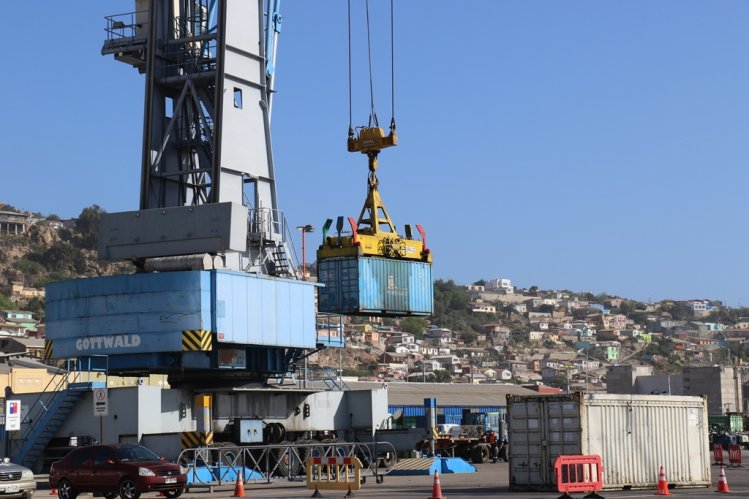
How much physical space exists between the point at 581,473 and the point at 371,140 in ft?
109

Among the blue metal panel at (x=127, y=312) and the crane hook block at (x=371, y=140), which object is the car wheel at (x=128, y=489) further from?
the crane hook block at (x=371, y=140)

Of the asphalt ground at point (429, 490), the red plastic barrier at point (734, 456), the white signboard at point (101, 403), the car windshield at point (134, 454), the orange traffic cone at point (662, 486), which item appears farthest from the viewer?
the red plastic barrier at point (734, 456)

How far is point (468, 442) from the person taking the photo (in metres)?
54.9

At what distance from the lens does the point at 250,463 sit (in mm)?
41875

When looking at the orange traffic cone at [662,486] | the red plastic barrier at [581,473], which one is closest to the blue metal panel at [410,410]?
the orange traffic cone at [662,486]

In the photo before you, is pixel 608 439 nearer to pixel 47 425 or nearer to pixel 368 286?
pixel 47 425

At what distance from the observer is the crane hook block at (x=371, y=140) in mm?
58250

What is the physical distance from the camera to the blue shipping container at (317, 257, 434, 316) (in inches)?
2195

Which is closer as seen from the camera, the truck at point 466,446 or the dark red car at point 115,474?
the dark red car at point 115,474

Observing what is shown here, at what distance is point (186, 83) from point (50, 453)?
49.7 feet

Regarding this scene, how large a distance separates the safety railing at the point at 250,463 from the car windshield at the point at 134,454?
333 cm

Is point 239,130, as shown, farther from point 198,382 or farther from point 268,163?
point 198,382

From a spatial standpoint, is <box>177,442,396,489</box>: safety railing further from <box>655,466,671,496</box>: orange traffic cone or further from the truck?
<box>655,466,671,496</box>: orange traffic cone

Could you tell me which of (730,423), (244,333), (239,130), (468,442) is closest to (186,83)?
(239,130)
